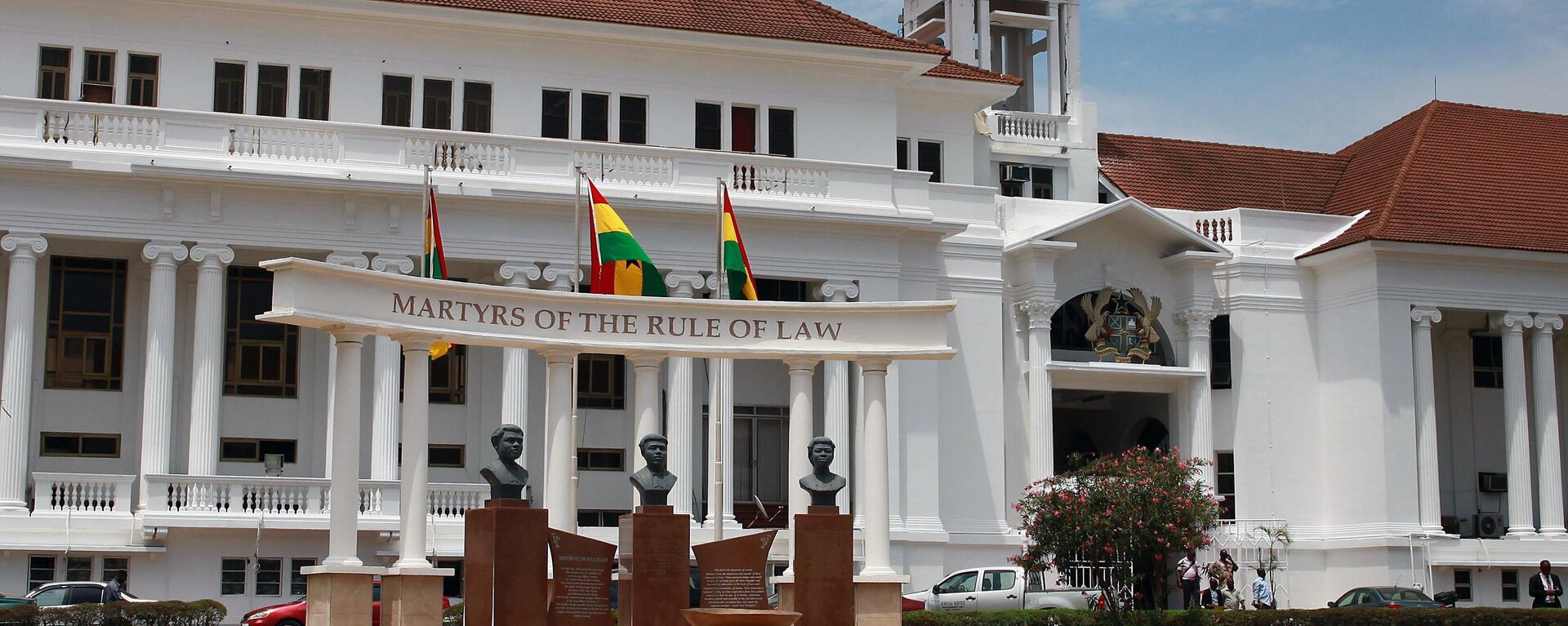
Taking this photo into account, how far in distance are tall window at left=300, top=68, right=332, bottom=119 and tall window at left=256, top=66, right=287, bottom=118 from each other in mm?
353

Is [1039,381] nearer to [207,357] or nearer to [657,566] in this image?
[207,357]

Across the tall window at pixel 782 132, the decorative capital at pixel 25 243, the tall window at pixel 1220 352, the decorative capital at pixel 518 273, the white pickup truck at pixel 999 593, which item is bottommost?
the white pickup truck at pixel 999 593

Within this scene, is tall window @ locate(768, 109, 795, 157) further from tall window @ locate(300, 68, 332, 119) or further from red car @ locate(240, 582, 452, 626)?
red car @ locate(240, 582, 452, 626)

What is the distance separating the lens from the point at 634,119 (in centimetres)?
4281

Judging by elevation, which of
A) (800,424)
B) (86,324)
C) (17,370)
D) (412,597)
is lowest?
(412,597)

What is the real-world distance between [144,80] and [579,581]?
20.2m

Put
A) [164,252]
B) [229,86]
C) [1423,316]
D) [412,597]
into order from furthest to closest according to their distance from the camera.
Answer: [1423,316] < [229,86] < [164,252] < [412,597]

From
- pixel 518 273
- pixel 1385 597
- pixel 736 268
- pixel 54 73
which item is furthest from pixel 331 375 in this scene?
pixel 1385 597

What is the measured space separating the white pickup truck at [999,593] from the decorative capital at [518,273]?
33.0ft

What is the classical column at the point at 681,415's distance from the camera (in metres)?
39.9

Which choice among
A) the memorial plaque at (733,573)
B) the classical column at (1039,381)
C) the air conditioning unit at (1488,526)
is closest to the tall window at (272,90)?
the classical column at (1039,381)

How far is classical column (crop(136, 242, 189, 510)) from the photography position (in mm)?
36875

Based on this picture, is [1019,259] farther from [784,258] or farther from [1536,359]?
[1536,359]

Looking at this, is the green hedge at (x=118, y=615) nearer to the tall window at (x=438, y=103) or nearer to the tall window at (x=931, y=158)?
the tall window at (x=438, y=103)
